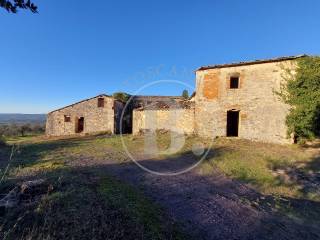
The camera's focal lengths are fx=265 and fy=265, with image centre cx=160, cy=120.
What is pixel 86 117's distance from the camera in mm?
25281

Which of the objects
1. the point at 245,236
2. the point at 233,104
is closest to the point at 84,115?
the point at 233,104

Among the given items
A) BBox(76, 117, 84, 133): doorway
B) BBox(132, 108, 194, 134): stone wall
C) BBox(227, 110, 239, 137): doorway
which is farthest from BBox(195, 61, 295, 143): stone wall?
BBox(76, 117, 84, 133): doorway

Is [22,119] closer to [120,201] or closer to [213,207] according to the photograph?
[120,201]

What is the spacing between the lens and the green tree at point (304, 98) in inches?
519

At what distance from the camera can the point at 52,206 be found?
4.48 meters

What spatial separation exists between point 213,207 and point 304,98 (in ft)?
34.5

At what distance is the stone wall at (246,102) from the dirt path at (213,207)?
7621mm

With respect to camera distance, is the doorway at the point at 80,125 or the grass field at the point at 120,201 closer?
the grass field at the point at 120,201

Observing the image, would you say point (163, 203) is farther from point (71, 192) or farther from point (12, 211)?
point (12, 211)

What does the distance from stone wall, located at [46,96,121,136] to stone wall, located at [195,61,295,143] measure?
33.1ft

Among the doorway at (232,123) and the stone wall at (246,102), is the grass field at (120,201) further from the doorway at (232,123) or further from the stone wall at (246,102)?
the doorway at (232,123)

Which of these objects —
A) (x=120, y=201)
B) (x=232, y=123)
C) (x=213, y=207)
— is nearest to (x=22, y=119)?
(x=232, y=123)

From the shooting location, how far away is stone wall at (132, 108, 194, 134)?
17922 millimetres

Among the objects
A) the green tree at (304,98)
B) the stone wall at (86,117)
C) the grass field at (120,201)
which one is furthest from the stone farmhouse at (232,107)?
the stone wall at (86,117)
